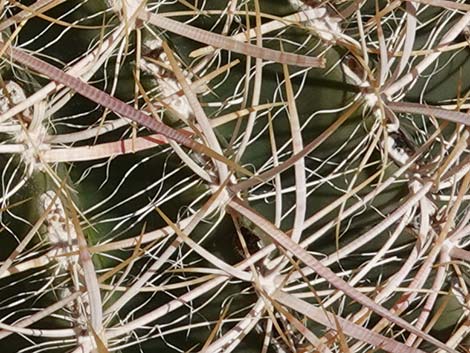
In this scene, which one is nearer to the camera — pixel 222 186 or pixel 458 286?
pixel 222 186

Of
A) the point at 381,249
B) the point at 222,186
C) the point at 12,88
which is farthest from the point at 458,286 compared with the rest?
Result: the point at 12,88

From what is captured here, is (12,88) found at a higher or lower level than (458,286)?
higher

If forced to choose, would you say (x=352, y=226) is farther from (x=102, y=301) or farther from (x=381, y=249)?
(x=102, y=301)

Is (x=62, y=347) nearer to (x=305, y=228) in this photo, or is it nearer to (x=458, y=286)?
(x=305, y=228)

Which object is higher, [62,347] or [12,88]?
[12,88]

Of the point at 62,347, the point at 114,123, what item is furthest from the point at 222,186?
the point at 62,347
